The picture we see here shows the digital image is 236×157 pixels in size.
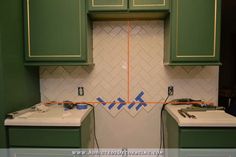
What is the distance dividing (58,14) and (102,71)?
2.35ft

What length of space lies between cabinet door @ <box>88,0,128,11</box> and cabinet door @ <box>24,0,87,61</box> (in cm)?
8

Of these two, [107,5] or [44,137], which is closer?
[44,137]

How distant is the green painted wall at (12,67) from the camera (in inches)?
53.9

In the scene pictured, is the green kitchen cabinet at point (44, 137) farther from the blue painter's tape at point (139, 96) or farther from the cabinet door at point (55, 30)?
the blue painter's tape at point (139, 96)

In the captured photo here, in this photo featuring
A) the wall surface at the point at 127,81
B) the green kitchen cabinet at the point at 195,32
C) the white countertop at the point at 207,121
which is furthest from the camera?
the wall surface at the point at 127,81

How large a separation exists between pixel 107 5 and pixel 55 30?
0.52m

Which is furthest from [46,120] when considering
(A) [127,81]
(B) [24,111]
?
(A) [127,81]

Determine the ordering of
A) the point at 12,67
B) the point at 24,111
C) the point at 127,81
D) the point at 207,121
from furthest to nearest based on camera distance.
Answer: the point at 127,81 → the point at 24,111 → the point at 12,67 → the point at 207,121

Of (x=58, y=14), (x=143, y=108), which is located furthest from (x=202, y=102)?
(x=58, y=14)

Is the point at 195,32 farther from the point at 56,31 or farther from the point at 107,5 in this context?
the point at 56,31

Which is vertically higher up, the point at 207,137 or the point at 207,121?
the point at 207,121

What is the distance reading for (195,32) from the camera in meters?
1.59

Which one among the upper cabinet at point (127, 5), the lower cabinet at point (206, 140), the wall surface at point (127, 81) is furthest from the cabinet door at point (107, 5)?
the lower cabinet at point (206, 140)

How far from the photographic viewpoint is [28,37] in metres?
1.62
